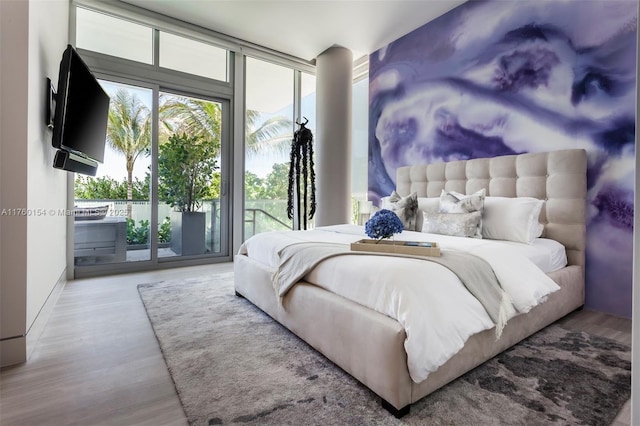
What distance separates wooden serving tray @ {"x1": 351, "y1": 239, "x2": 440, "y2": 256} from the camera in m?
1.78

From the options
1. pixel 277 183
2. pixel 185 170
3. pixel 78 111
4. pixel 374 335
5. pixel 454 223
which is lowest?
pixel 374 335

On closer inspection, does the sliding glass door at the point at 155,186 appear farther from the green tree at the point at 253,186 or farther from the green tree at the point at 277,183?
the green tree at the point at 277,183

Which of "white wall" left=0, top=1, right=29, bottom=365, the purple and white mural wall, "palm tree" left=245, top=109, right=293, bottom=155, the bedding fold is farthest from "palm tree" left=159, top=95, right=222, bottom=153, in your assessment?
the bedding fold

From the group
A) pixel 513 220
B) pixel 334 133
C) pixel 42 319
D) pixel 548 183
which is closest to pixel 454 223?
Result: pixel 513 220

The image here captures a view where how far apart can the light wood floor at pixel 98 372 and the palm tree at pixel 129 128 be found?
1.95 meters

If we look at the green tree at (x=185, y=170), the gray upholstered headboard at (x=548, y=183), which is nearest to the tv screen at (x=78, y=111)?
the green tree at (x=185, y=170)

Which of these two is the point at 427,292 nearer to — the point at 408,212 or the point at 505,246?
the point at 505,246

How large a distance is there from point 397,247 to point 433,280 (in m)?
0.44

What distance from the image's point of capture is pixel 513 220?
8.64 ft

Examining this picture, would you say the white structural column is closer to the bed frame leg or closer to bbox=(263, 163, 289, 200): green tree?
bbox=(263, 163, 289, 200): green tree

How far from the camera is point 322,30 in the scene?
432 centimetres

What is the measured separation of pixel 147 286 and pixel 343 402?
106 inches

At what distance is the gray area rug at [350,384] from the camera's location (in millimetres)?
1372

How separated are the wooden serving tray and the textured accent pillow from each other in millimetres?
907
